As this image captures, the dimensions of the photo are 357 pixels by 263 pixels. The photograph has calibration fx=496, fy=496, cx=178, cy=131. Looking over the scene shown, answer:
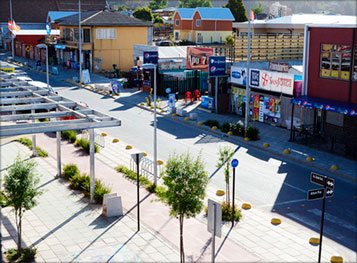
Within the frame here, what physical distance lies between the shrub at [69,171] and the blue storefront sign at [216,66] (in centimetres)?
1643

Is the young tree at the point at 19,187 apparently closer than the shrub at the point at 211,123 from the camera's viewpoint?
Yes

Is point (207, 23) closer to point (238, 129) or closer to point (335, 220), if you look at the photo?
point (238, 129)

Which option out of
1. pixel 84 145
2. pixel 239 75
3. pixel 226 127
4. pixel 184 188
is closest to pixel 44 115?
pixel 84 145

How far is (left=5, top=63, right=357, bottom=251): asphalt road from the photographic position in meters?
16.8

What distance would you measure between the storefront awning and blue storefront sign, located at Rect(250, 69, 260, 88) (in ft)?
15.6

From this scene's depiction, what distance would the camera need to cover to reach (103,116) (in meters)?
18.8

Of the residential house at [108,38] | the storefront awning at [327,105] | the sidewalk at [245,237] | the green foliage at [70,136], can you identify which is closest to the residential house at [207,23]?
the residential house at [108,38]

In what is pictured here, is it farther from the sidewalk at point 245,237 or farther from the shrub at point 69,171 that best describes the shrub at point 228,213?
the shrub at point 69,171

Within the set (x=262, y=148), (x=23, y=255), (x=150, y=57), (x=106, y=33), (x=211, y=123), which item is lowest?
(x=23, y=255)

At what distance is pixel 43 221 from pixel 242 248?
21.9 ft

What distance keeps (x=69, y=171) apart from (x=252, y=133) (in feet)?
37.2

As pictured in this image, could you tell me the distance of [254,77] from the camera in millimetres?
32281

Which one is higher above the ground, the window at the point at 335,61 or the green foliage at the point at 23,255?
the window at the point at 335,61

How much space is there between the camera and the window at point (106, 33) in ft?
186
